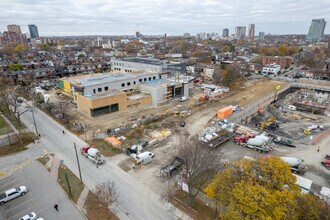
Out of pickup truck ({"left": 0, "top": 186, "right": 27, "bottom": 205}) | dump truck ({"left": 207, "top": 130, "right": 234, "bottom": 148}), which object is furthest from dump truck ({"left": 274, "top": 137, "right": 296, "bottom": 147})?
pickup truck ({"left": 0, "top": 186, "right": 27, "bottom": 205})

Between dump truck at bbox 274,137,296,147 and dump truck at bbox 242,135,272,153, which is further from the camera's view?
dump truck at bbox 274,137,296,147

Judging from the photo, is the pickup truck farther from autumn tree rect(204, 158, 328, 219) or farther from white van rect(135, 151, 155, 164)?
autumn tree rect(204, 158, 328, 219)

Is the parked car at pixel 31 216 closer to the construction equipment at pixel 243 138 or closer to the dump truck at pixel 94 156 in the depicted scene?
the dump truck at pixel 94 156

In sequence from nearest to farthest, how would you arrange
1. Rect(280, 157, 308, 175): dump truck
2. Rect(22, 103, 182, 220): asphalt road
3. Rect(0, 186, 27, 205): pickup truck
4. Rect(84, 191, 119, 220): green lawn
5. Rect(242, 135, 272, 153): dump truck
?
Rect(84, 191, 119, 220): green lawn, Rect(22, 103, 182, 220): asphalt road, Rect(0, 186, 27, 205): pickup truck, Rect(280, 157, 308, 175): dump truck, Rect(242, 135, 272, 153): dump truck

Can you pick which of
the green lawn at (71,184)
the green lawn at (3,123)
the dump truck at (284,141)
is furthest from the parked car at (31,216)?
the dump truck at (284,141)

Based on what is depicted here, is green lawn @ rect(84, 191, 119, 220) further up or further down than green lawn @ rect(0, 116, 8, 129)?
further up

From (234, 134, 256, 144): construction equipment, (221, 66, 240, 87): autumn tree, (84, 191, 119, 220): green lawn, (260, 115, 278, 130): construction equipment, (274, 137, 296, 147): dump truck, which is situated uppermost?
(221, 66, 240, 87): autumn tree
